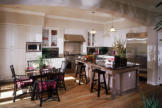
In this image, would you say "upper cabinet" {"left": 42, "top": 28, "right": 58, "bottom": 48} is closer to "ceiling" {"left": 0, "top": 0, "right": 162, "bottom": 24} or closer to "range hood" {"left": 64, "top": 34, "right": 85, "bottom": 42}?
"range hood" {"left": 64, "top": 34, "right": 85, "bottom": 42}

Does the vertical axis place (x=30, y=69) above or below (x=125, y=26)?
below

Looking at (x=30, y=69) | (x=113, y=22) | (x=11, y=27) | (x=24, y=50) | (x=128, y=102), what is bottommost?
(x=128, y=102)

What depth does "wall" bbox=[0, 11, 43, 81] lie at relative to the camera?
472 cm

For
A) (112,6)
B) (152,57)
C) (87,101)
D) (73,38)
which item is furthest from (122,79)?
(73,38)

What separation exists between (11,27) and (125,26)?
216 inches

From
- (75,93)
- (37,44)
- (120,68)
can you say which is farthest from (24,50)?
(120,68)

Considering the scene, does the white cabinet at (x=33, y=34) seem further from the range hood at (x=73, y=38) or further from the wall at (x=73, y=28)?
the range hood at (x=73, y=38)

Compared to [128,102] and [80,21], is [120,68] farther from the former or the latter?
[80,21]

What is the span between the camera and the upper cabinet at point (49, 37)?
5.79 m

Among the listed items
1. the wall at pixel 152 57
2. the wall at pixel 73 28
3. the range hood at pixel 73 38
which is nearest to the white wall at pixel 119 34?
the wall at pixel 73 28

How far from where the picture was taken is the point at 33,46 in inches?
206

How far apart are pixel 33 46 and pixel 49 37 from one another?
3.20 feet

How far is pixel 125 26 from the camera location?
20.4ft

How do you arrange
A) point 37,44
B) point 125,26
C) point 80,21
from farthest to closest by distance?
1. point 80,21
2. point 125,26
3. point 37,44
